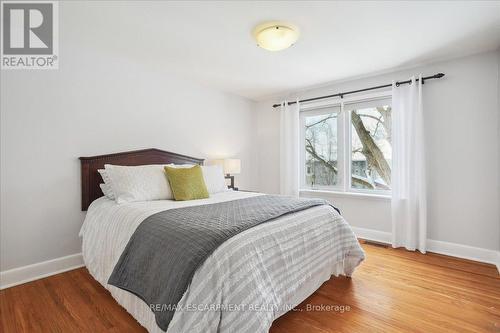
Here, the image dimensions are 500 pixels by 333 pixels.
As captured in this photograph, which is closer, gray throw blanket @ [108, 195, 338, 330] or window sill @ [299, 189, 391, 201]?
gray throw blanket @ [108, 195, 338, 330]

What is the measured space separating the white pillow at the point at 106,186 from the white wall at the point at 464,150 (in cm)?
354

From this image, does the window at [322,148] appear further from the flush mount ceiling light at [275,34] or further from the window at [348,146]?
the flush mount ceiling light at [275,34]

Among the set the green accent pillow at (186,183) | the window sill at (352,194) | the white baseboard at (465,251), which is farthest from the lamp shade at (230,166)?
the white baseboard at (465,251)

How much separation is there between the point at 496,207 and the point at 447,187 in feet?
1.46

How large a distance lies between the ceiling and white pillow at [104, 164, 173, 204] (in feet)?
4.18

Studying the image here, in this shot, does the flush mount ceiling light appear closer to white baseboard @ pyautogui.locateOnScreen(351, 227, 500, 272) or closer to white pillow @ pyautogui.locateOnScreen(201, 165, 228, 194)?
white pillow @ pyautogui.locateOnScreen(201, 165, 228, 194)

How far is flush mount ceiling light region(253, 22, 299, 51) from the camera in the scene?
2.12 meters

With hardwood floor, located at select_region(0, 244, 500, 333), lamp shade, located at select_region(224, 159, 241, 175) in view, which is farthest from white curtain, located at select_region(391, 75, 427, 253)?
lamp shade, located at select_region(224, 159, 241, 175)

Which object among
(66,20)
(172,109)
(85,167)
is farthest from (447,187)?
(66,20)

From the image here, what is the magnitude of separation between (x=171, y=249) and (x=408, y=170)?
9.55 ft

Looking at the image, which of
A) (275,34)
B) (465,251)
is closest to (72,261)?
(275,34)

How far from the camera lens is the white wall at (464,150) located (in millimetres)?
2641

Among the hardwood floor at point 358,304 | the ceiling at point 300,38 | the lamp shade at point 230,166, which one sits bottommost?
the hardwood floor at point 358,304

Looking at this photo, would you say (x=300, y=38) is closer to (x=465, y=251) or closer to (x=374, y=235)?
(x=374, y=235)
